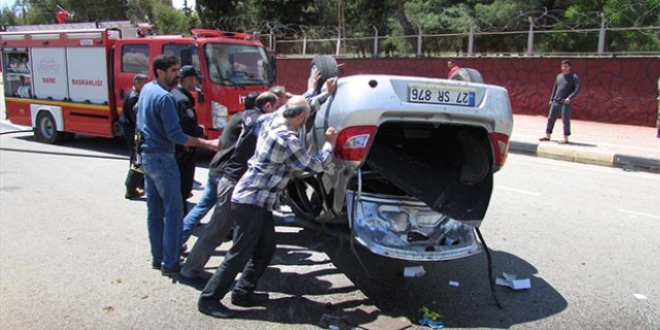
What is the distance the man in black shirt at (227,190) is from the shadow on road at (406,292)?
21.0 inches

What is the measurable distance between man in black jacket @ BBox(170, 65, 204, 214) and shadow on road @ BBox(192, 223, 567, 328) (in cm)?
121

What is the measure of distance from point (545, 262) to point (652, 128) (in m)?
10.6

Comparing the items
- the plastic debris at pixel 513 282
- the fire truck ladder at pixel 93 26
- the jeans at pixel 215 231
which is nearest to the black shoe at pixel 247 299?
the jeans at pixel 215 231

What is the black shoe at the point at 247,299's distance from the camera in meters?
4.08

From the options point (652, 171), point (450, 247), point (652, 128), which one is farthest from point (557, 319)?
point (652, 128)

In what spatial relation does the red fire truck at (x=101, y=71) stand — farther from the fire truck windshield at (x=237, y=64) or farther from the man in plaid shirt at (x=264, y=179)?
the man in plaid shirt at (x=264, y=179)

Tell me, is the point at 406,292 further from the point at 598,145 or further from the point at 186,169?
the point at 598,145

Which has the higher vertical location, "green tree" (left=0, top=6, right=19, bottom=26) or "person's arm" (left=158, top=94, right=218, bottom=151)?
"green tree" (left=0, top=6, right=19, bottom=26)

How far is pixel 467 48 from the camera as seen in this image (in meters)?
17.7

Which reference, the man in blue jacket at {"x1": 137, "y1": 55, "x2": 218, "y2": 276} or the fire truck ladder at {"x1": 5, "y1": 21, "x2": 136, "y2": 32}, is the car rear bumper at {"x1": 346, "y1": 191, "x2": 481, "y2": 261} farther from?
the fire truck ladder at {"x1": 5, "y1": 21, "x2": 136, "y2": 32}

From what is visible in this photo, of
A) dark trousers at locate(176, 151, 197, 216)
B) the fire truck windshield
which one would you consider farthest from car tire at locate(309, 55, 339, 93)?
the fire truck windshield

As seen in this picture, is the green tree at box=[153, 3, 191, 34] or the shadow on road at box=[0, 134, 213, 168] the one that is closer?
the shadow on road at box=[0, 134, 213, 168]

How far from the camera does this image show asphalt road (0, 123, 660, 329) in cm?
399

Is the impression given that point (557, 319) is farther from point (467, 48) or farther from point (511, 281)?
point (467, 48)
